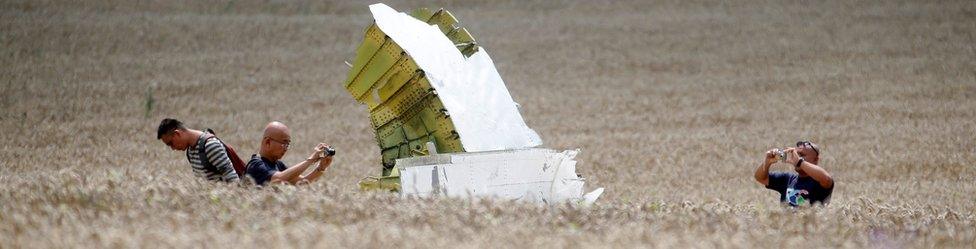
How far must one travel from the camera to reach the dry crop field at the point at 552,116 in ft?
18.6

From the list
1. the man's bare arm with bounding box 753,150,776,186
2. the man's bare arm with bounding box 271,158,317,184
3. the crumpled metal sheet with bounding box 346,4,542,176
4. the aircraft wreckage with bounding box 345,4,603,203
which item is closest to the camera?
the man's bare arm with bounding box 271,158,317,184

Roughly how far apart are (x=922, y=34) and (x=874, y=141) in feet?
38.8

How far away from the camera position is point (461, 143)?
7.89m

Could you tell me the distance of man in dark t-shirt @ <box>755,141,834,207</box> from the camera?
26.3ft

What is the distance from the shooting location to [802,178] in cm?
834

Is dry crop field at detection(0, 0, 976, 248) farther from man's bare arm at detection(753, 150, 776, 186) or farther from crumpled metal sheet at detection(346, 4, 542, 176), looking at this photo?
crumpled metal sheet at detection(346, 4, 542, 176)

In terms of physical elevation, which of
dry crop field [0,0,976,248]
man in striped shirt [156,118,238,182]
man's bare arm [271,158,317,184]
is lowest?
dry crop field [0,0,976,248]

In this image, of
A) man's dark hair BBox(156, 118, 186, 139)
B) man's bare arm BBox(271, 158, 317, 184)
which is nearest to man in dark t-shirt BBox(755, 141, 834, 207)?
man's bare arm BBox(271, 158, 317, 184)

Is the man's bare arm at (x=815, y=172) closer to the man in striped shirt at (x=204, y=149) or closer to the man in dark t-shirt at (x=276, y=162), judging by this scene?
the man in dark t-shirt at (x=276, y=162)

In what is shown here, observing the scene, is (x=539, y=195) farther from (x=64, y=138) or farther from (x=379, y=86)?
(x=64, y=138)

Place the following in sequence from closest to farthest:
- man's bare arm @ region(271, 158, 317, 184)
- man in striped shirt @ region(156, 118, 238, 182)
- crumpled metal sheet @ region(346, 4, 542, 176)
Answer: man's bare arm @ region(271, 158, 317, 184)
man in striped shirt @ region(156, 118, 238, 182)
crumpled metal sheet @ region(346, 4, 542, 176)

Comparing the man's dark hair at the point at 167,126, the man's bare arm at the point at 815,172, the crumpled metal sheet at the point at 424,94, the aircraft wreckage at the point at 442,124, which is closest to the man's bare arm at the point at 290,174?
the aircraft wreckage at the point at 442,124

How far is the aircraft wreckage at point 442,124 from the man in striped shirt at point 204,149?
963 millimetres

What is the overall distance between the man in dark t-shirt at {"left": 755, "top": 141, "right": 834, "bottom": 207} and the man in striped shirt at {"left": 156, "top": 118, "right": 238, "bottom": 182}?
11.5ft
